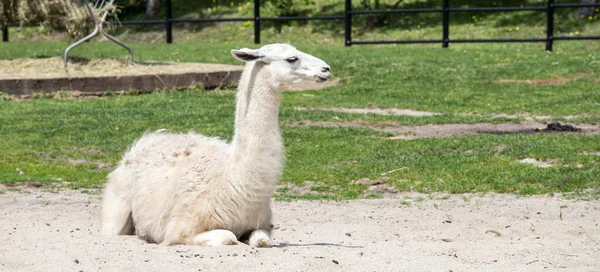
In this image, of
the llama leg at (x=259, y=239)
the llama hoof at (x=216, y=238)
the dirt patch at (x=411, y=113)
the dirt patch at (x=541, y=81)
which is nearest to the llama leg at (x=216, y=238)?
the llama hoof at (x=216, y=238)

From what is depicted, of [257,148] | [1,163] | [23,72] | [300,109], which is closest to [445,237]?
[257,148]

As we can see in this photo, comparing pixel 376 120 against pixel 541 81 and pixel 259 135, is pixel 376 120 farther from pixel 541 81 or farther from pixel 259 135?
pixel 259 135

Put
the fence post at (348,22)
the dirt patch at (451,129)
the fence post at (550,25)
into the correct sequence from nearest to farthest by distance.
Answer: the dirt patch at (451,129), the fence post at (550,25), the fence post at (348,22)

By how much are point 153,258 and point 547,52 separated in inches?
698

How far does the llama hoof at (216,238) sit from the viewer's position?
639cm

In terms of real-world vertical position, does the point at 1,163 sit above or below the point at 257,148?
below

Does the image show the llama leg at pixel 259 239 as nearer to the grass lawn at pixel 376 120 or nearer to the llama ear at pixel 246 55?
the llama ear at pixel 246 55

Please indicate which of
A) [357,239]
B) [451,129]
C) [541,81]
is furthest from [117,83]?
[357,239]

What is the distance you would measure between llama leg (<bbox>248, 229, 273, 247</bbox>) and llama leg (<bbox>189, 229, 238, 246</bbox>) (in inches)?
4.8

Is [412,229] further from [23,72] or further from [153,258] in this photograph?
[23,72]

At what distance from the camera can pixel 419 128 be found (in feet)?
45.5

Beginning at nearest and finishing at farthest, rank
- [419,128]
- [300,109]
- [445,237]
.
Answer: [445,237], [419,128], [300,109]

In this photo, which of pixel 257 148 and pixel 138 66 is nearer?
pixel 257 148

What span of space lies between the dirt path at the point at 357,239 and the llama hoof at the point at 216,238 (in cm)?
9
